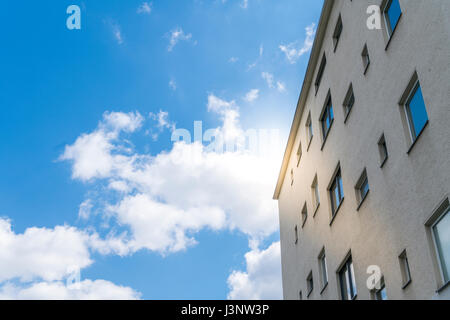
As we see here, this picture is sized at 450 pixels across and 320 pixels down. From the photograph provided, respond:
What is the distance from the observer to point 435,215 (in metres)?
11.2

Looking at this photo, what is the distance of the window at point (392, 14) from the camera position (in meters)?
14.4

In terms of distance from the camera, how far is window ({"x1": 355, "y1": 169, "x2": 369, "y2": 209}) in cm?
1630

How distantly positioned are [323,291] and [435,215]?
10.2 m

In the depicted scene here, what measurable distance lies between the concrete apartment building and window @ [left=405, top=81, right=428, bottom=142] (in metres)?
0.03

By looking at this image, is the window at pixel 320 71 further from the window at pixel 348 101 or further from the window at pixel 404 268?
the window at pixel 404 268

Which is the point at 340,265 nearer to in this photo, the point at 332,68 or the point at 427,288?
the point at 427,288

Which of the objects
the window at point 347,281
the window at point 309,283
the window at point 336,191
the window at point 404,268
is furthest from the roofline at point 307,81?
the window at point 404,268

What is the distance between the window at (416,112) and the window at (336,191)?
581 centimetres

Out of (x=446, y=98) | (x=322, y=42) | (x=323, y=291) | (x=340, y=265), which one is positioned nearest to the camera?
(x=446, y=98)

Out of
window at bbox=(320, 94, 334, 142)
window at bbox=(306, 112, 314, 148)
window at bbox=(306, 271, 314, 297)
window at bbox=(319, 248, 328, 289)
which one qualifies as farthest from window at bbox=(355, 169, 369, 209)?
window at bbox=(306, 112, 314, 148)

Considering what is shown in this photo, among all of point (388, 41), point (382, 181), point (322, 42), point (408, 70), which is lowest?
point (382, 181)

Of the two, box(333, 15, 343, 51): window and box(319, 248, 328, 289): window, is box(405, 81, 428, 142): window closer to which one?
box(333, 15, 343, 51): window
